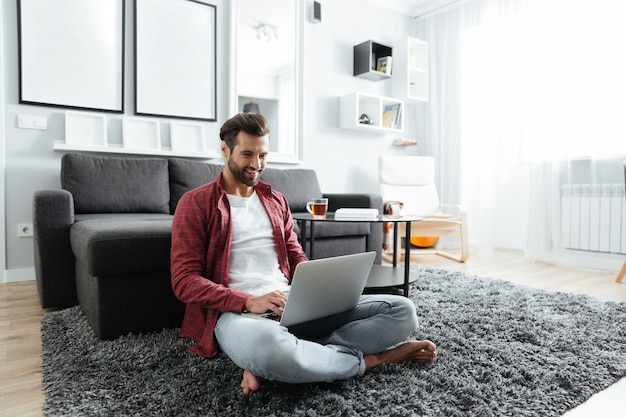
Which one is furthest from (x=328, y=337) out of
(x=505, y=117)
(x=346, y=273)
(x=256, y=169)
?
(x=505, y=117)

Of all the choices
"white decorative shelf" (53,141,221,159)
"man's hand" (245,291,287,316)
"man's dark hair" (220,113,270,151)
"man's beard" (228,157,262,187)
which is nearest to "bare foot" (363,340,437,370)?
"man's hand" (245,291,287,316)

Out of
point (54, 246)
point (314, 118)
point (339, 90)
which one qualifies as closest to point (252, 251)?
point (54, 246)

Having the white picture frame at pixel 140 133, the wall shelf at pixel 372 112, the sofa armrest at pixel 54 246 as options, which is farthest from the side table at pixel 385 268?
the wall shelf at pixel 372 112

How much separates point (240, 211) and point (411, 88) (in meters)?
3.50

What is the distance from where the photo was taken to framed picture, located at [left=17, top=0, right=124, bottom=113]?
2.54 meters

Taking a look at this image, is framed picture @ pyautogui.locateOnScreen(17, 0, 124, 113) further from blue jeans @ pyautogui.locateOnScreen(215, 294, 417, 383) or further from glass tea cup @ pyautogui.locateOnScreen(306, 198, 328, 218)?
blue jeans @ pyautogui.locateOnScreen(215, 294, 417, 383)

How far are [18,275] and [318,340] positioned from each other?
2.27m

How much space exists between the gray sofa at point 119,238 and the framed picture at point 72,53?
0.54 metres

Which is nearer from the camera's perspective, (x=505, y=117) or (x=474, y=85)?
(x=505, y=117)

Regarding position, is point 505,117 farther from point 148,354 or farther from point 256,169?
point 148,354

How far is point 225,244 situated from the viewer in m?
1.26

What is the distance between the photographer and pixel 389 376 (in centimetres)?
121

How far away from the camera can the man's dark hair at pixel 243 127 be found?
4.18 feet

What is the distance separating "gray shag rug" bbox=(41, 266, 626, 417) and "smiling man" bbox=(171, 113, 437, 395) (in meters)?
0.07
